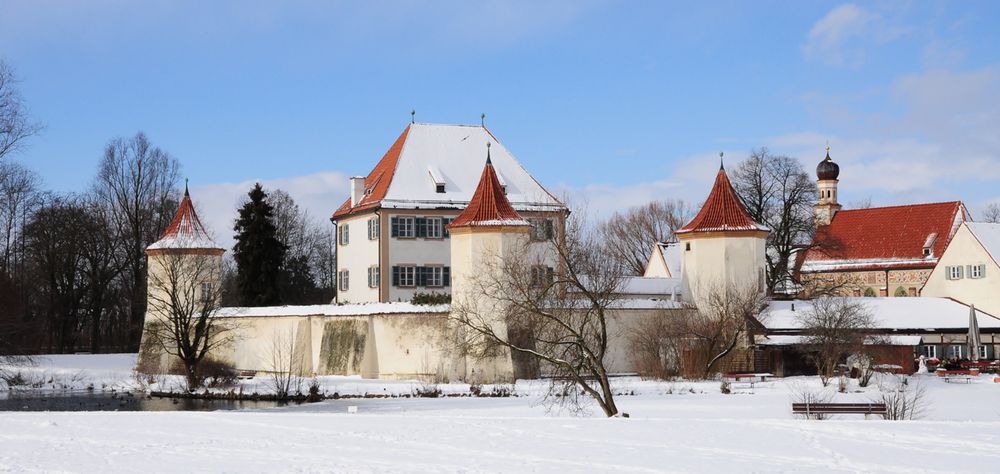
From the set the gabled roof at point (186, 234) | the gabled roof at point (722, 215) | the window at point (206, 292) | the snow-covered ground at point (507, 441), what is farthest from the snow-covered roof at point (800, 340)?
the gabled roof at point (186, 234)

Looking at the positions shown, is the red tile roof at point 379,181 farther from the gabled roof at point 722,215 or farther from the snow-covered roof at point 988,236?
the snow-covered roof at point 988,236

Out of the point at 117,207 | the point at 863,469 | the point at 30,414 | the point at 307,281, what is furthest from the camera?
the point at 307,281

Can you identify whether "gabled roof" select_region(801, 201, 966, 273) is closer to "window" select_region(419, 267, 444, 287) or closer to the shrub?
"window" select_region(419, 267, 444, 287)

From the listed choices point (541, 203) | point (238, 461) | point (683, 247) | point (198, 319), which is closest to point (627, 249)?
point (541, 203)

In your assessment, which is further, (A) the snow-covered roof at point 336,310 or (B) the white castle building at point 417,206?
(B) the white castle building at point 417,206

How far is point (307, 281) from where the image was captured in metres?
63.4

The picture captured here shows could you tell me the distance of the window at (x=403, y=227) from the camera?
46031 millimetres

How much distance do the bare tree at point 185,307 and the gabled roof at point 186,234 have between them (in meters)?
0.39

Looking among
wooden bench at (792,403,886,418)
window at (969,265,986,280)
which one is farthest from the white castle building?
wooden bench at (792,403,886,418)

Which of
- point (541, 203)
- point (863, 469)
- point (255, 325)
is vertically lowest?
point (863, 469)

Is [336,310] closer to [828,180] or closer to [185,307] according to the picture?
[185,307]

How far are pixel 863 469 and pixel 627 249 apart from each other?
54.7 meters

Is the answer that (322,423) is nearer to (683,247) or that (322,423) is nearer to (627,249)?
(683,247)

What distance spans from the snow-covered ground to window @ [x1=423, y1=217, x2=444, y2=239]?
65.3 ft
